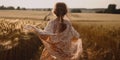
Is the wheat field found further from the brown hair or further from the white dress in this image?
the brown hair

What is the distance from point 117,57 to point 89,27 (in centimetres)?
260

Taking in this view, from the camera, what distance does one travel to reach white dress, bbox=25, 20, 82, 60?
6.82 meters

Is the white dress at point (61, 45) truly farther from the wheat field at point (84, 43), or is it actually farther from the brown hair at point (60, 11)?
the wheat field at point (84, 43)

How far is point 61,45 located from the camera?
6.92 metres

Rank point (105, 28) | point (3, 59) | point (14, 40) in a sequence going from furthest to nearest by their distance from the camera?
point (105, 28), point (14, 40), point (3, 59)

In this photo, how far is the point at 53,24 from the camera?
674 centimetres

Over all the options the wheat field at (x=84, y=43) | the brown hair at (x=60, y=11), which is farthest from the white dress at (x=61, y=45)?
the wheat field at (x=84, y=43)

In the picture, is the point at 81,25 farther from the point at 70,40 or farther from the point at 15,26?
the point at 70,40

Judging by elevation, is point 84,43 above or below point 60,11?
below

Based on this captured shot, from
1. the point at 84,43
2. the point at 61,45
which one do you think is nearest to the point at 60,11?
the point at 61,45

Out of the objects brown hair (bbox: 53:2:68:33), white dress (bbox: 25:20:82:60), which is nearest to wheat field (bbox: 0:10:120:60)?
white dress (bbox: 25:20:82:60)

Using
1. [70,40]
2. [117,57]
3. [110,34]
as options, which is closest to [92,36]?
[110,34]

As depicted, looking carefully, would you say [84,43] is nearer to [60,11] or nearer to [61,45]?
[61,45]

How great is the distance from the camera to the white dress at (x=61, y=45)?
22.4ft
